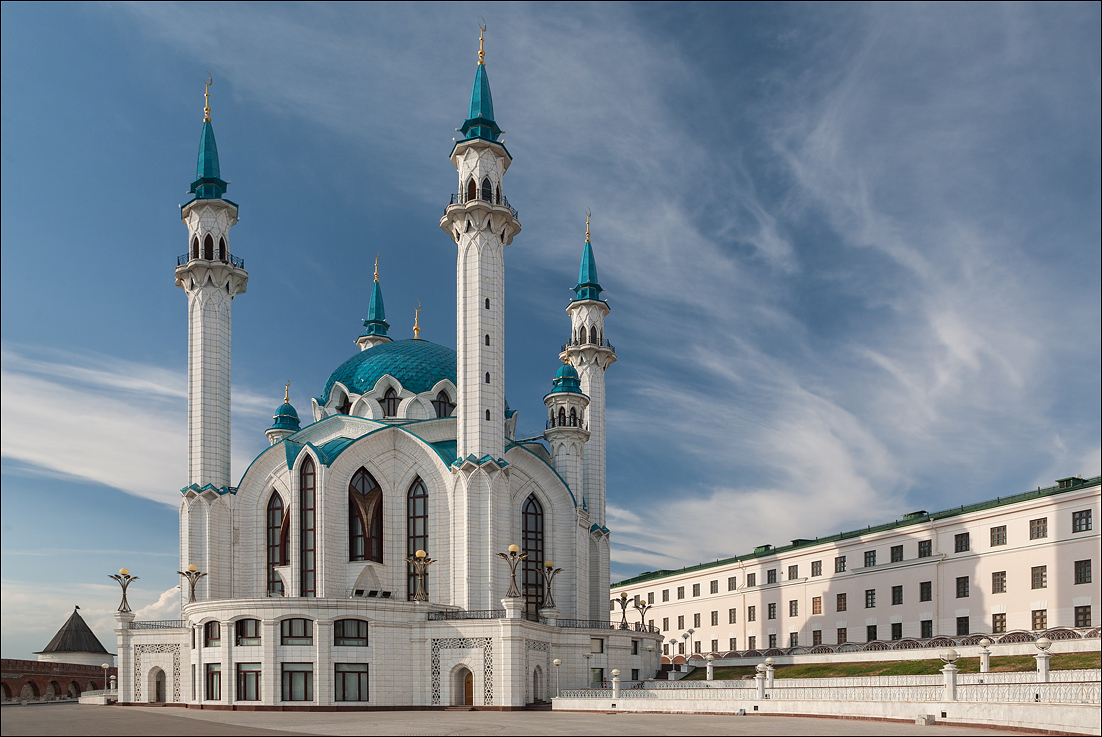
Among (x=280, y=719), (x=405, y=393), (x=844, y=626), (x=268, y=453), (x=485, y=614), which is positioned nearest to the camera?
(x=280, y=719)

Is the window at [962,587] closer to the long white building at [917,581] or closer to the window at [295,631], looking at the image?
the long white building at [917,581]

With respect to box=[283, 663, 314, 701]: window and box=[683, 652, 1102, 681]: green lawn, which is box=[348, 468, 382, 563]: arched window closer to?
box=[283, 663, 314, 701]: window

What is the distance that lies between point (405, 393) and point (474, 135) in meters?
16.4

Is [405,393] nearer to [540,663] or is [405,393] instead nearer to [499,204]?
[499,204]

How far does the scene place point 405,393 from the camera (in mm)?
61094

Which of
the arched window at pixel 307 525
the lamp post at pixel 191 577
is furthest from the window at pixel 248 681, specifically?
the lamp post at pixel 191 577

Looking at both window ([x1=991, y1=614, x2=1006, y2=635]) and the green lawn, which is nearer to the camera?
the green lawn

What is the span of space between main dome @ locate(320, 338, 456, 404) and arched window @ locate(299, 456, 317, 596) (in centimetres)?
1003

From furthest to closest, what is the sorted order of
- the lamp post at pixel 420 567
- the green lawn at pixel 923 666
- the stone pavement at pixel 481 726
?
the lamp post at pixel 420 567
the green lawn at pixel 923 666
the stone pavement at pixel 481 726

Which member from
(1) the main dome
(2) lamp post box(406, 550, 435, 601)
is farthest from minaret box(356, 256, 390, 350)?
(2) lamp post box(406, 550, 435, 601)

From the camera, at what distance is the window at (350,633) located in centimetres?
4469

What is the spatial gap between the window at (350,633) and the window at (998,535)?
35.7 meters

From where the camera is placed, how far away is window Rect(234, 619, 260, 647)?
147 ft

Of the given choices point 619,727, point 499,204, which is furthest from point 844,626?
point 619,727
